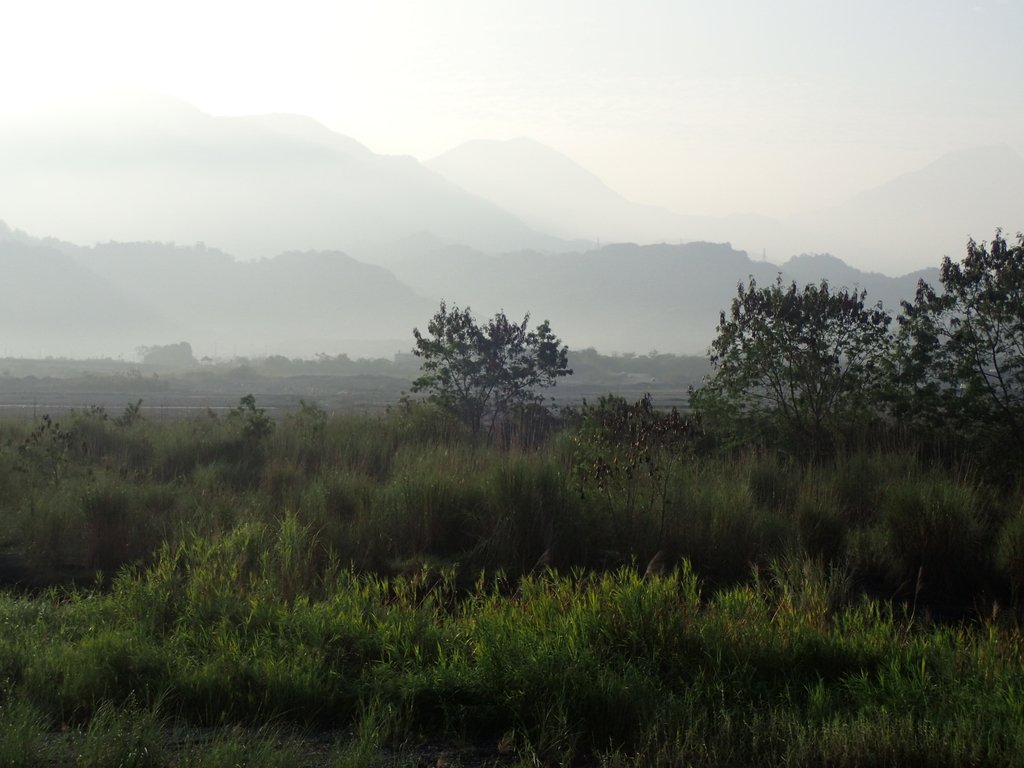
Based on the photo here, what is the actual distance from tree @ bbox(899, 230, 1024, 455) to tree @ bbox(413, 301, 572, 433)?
615 centimetres

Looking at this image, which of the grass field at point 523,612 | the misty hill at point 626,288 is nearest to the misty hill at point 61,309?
the misty hill at point 626,288

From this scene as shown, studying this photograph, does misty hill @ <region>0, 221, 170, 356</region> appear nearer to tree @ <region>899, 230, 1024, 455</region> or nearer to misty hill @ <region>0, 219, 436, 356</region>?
misty hill @ <region>0, 219, 436, 356</region>

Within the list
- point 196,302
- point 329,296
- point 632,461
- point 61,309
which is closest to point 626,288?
point 329,296

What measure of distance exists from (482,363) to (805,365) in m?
5.89

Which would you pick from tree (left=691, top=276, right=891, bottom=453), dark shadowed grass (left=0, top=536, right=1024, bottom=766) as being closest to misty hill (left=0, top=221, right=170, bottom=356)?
tree (left=691, top=276, right=891, bottom=453)

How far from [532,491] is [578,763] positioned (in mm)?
4423

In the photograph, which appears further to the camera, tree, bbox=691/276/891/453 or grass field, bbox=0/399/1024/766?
tree, bbox=691/276/891/453

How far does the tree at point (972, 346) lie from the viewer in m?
11.8

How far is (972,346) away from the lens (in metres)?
12.2

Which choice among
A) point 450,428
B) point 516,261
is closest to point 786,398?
point 450,428

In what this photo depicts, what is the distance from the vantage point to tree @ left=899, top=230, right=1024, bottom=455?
11.8 meters

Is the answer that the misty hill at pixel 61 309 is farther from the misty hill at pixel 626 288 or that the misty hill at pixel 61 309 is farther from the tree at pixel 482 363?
the tree at pixel 482 363

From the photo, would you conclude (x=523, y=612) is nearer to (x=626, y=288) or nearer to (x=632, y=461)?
(x=632, y=461)

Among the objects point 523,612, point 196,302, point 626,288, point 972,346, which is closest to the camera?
point 523,612
